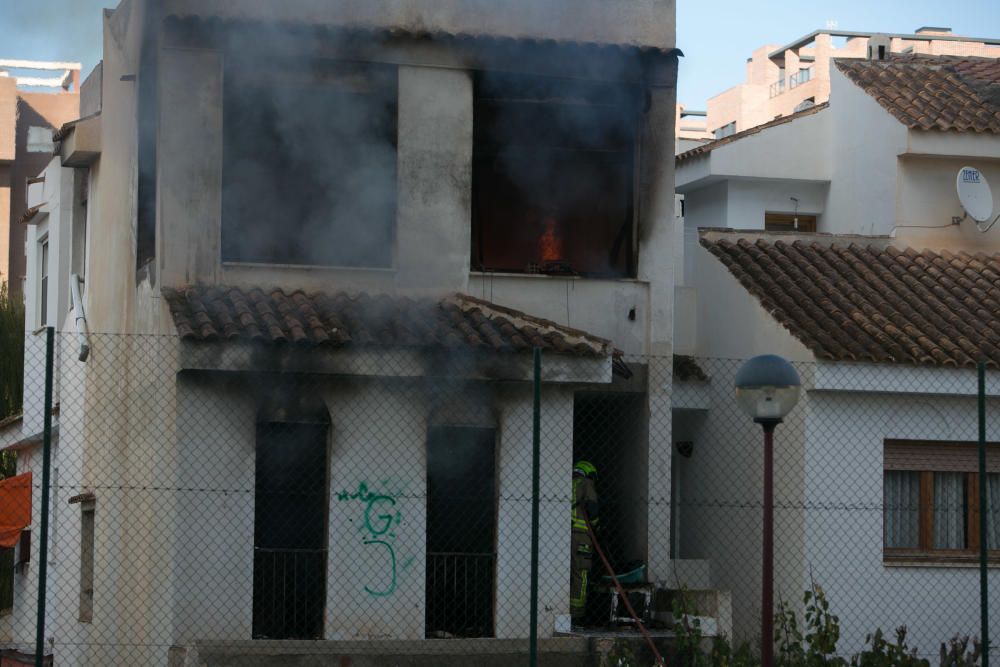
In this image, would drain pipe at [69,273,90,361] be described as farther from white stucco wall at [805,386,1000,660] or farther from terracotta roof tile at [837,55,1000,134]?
terracotta roof tile at [837,55,1000,134]

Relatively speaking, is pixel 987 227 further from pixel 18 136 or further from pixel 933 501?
pixel 18 136

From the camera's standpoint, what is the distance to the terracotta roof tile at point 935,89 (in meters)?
17.2

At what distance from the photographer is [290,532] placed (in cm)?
1250

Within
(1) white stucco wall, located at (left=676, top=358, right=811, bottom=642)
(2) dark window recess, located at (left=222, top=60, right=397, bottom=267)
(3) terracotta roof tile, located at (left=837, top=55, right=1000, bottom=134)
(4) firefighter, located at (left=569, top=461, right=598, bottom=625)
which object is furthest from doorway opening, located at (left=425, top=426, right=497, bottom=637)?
(3) terracotta roof tile, located at (left=837, top=55, right=1000, bottom=134)

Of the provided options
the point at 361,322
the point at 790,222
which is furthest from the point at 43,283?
the point at 790,222

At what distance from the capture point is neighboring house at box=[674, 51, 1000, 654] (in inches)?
542

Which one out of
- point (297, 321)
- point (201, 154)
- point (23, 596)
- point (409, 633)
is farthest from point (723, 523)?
point (23, 596)

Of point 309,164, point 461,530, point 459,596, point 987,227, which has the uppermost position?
point 309,164

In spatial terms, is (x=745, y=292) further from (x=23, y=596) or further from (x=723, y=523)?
(x=23, y=596)

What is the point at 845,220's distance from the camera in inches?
739

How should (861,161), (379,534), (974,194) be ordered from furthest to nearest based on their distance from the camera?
(861,161)
(974,194)
(379,534)

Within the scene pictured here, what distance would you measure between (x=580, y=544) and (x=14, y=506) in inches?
319

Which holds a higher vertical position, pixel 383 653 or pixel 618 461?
pixel 618 461

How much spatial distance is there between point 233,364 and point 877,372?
5.72 m
